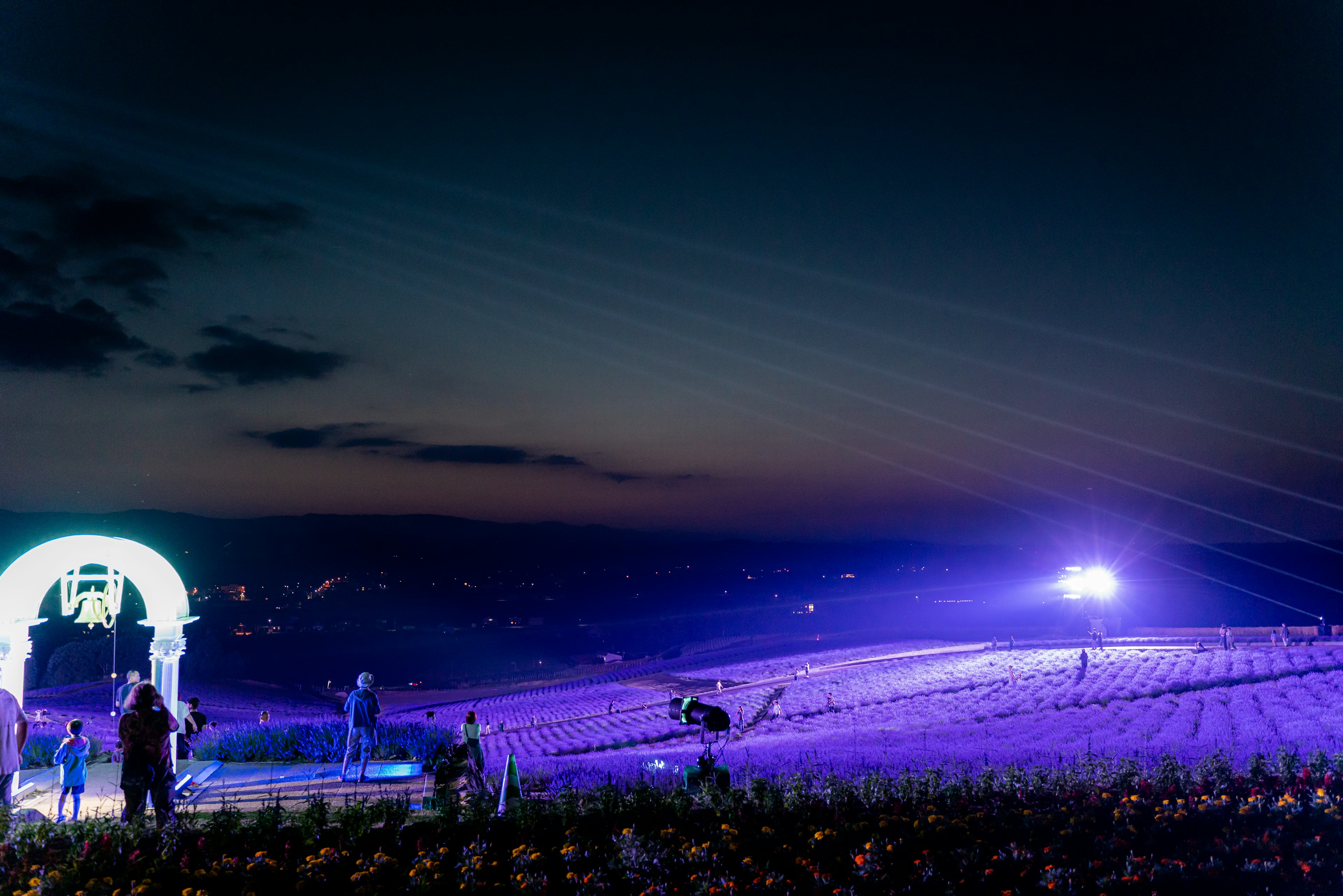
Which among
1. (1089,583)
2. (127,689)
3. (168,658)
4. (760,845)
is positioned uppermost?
(1089,583)

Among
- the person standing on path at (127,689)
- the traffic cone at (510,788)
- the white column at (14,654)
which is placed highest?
the white column at (14,654)

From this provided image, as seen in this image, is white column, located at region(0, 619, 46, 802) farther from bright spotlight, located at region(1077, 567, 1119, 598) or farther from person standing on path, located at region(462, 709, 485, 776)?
bright spotlight, located at region(1077, 567, 1119, 598)

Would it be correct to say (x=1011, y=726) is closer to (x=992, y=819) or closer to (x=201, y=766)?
(x=992, y=819)

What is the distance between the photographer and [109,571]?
12688 millimetres

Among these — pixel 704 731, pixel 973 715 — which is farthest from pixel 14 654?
pixel 973 715

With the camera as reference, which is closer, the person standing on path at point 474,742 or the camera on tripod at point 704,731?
the camera on tripod at point 704,731

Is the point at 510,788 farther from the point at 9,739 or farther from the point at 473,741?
the point at 9,739

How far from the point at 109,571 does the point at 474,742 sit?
21.4 feet

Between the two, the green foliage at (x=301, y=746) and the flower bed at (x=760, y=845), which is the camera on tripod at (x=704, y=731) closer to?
the flower bed at (x=760, y=845)

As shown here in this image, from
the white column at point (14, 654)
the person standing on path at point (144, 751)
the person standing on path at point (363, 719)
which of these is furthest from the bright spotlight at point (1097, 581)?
the white column at point (14, 654)

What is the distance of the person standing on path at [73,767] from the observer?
1010 centimetres

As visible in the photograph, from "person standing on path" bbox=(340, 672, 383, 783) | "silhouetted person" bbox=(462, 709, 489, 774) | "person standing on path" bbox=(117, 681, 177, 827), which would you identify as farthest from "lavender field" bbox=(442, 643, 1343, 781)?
"person standing on path" bbox=(117, 681, 177, 827)

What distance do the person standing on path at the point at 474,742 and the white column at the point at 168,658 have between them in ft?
15.8

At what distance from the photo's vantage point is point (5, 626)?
11672mm
